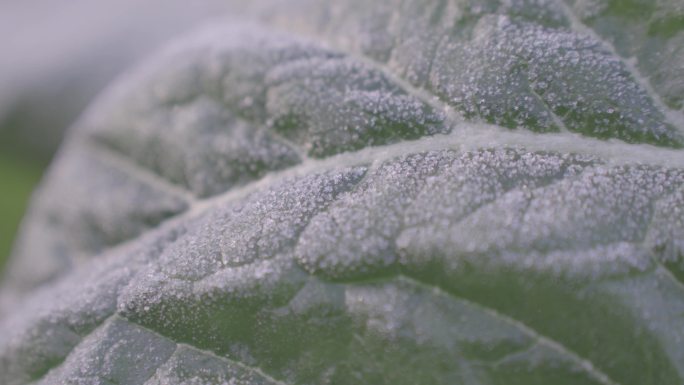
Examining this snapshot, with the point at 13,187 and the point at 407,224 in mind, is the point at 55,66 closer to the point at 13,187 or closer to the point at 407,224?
the point at 13,187

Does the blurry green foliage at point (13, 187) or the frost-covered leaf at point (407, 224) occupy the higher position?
the frost-covered leaf at point (407, 224)

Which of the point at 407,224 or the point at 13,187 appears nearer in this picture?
the point at 407,224

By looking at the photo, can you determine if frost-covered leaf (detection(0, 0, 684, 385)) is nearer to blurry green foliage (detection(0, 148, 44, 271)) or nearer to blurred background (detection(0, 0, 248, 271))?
blurred background (detection(0, 0, 248, 271))

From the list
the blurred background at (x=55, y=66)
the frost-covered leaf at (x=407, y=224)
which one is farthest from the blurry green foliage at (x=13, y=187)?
the frost-covered leaf at (x=407, y=224)

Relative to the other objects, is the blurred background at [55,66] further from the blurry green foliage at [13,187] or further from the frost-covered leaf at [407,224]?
the frost-covered leaf at [407,224]

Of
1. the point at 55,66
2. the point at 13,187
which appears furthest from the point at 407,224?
the point at 13,187
